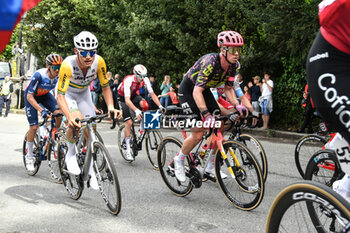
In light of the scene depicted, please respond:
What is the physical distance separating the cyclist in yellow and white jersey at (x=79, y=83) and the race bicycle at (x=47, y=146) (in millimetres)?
588

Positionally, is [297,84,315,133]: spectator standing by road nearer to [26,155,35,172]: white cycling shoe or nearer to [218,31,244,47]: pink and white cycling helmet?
[218,31,244,47]: pink and white cycling helmet

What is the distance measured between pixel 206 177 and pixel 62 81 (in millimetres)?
2200

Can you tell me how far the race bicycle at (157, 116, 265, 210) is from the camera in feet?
15.9

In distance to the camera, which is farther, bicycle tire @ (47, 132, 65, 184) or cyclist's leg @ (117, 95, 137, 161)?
cyclist's leg @ (117, 95, 137, 161)

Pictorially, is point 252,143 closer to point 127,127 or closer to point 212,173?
point 212,173

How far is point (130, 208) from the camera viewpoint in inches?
203

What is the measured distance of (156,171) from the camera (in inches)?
297

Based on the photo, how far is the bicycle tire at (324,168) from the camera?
13.3ft

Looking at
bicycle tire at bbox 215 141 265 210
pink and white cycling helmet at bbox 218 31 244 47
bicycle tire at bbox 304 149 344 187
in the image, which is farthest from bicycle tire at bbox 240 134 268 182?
bicycle tire at bbox 304 149 344 187

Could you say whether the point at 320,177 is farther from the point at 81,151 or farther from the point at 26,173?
the point at 26,173

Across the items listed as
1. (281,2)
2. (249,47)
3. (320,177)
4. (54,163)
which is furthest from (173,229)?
(249,47)

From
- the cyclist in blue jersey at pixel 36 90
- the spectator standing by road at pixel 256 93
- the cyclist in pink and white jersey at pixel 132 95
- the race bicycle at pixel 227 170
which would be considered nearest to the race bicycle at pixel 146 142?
the cyclist in pink and white jersey at pixel 132 95

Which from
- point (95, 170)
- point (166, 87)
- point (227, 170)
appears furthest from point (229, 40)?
point (166, 87)

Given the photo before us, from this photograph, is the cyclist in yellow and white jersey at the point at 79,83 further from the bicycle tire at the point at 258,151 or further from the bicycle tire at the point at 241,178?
the bicycle tire at the point at 258,151
